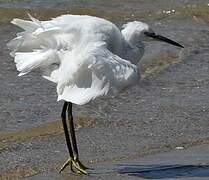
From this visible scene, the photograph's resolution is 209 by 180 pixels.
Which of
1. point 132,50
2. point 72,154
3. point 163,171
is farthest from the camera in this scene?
point 132,50

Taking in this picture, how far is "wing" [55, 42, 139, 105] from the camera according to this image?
6754 millimetres

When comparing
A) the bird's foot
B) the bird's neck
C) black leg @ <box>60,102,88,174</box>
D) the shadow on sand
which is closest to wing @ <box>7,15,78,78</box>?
black leg @ <box>60,102,88,174</box>

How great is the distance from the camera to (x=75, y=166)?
6867 mm

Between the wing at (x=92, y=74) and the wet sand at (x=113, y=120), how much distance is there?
596 millimetres

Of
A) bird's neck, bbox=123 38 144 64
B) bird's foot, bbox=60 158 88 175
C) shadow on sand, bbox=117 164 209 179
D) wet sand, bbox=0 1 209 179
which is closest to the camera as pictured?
shadow on sand, bbox=117 164 209 179

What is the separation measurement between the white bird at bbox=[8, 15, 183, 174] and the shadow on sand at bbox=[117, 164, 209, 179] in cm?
36

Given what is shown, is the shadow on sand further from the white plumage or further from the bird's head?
the bird's head

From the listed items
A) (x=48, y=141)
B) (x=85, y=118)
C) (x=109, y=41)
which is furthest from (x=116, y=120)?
(x=109, y=41)

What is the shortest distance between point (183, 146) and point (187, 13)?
8637 mm

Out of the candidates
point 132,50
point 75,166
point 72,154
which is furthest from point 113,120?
point 75,166

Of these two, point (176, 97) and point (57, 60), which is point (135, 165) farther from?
point (176, 97)

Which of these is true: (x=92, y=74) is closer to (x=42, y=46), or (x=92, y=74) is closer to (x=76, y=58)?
(x=76, y=58)

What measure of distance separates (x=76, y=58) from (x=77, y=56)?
0.8 inches

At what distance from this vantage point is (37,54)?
7004mm
